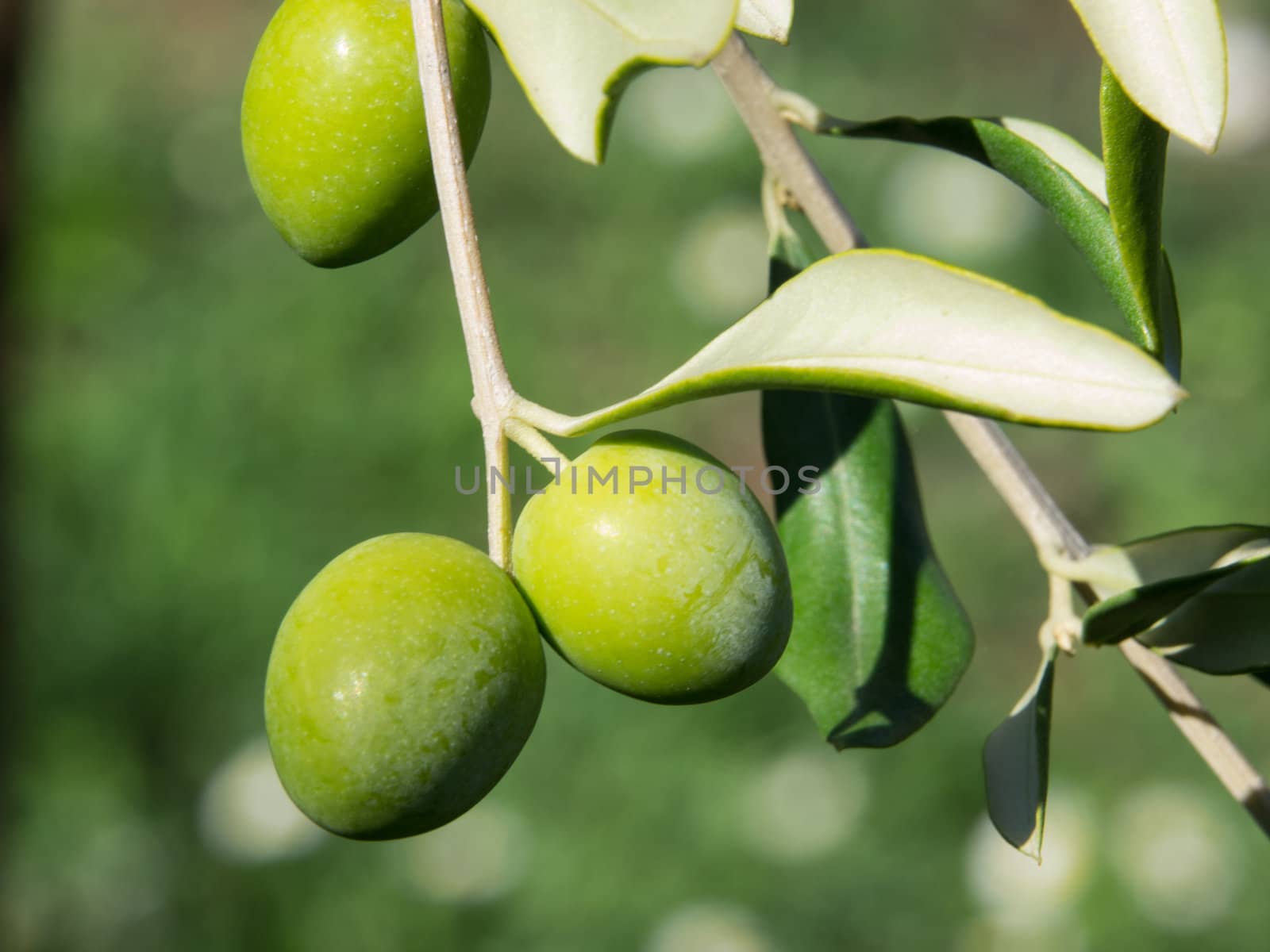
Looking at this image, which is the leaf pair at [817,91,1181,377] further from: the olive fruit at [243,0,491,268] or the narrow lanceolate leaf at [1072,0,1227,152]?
the olive fruit at [243,0,491,268]

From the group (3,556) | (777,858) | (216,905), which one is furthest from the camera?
(777,858)

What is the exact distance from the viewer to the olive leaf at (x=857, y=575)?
0.83m

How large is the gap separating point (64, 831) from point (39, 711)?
274mm

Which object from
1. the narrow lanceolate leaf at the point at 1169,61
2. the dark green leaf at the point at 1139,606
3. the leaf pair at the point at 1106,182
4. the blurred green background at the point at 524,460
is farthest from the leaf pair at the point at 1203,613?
the blurred green background at the point at 524,460

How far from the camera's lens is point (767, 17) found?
2.22 ft

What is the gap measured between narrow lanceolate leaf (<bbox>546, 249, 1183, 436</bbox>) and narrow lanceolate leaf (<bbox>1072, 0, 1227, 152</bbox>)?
0.11 metres

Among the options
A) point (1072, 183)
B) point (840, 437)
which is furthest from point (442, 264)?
point (1072, 183)

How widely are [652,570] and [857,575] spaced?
1.03 feet

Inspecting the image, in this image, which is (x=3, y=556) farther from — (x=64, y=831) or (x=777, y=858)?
(x=777, y=858)

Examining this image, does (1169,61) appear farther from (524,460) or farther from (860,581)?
(524,460)

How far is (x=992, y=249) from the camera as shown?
3.27 metres

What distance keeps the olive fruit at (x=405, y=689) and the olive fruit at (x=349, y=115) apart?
8.3 inches

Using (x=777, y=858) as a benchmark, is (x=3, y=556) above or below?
above

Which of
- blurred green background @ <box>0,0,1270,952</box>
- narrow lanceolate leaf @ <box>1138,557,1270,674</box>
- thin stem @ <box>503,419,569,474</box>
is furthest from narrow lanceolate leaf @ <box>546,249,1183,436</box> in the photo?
blurred green background @ <box>0,0,1270,952</box>
